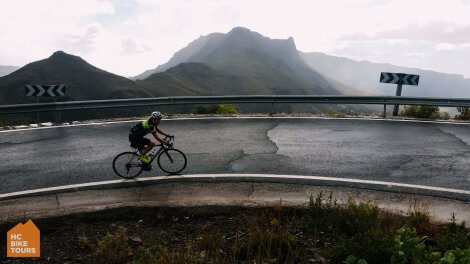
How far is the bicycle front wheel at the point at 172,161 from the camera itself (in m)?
8.32

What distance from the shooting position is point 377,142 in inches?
423

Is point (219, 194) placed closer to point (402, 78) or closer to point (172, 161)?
point (172, 161)

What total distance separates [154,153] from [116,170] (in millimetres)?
857

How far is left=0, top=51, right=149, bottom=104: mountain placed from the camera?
156250 mm

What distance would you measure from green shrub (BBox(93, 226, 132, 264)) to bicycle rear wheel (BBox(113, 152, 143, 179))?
3.20 metres

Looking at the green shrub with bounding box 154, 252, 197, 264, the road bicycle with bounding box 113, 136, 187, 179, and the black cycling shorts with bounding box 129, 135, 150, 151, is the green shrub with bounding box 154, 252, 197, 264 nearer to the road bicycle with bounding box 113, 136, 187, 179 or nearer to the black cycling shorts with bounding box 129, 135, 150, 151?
the road bicycle with bounding box 113, 136, 187, 179

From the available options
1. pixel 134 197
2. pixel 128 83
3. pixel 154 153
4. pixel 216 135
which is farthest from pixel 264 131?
pixel 128 83

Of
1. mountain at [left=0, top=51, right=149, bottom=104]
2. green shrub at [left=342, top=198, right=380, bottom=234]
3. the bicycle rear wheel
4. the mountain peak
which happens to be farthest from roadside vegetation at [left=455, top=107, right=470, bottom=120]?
the mountain peak

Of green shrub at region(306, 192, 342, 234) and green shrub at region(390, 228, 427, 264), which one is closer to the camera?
green shrub at region(390, 228, 427, 264)

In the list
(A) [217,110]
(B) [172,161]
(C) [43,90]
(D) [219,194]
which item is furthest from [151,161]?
(A) [217,110]

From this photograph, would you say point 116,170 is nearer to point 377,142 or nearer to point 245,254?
point 245,254

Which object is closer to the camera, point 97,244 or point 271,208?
point 97,244

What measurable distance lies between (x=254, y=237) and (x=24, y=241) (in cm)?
327

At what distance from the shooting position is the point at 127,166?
26.3 ft
